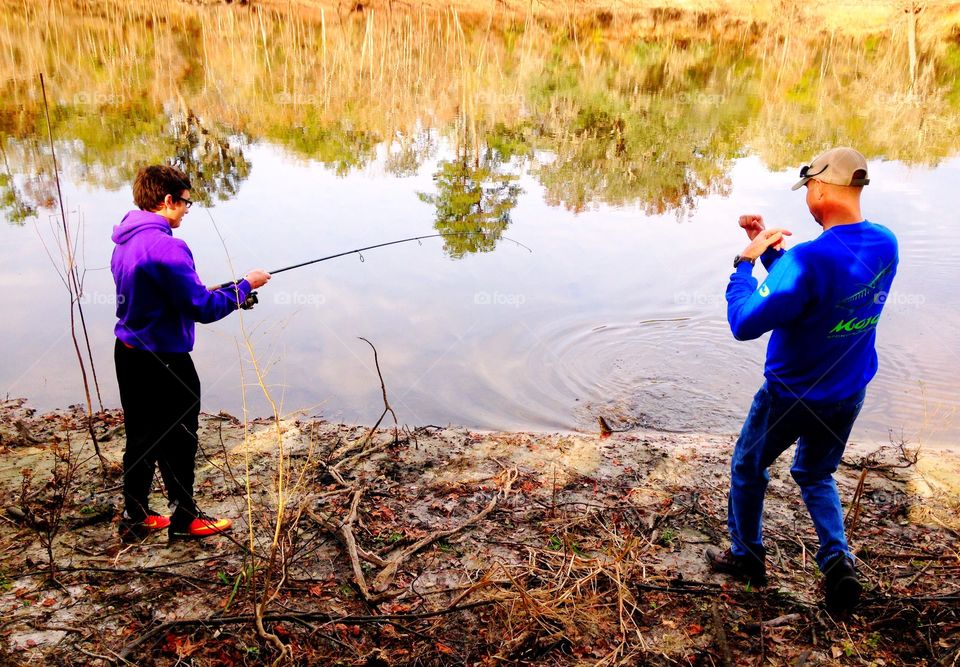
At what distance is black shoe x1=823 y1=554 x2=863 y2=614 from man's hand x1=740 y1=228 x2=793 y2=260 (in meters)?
1.20

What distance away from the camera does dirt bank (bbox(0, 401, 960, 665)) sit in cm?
238

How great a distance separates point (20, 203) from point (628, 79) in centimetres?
1712

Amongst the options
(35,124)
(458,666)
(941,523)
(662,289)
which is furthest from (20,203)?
(941,523)

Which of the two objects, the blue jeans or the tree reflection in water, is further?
the tree reflection in water

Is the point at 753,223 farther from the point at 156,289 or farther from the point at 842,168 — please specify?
the point at 156,289

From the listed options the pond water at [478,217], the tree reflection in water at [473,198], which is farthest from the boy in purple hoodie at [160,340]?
the tree reflection in water at [473,198]

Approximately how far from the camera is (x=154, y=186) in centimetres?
294

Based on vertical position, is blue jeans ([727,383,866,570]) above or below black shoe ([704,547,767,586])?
above

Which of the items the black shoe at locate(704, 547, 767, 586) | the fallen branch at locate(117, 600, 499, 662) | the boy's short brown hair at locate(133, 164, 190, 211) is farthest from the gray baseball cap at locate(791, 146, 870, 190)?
the boy's short brown hair at locate(133, 164, 190, 211)

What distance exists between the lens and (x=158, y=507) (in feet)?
11.4

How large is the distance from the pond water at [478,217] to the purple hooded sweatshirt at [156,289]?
0.43m

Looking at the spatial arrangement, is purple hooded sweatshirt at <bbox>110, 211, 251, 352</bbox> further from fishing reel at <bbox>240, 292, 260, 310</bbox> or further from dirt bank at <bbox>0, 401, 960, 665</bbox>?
dirt bank at <bbox>0, 401, 960, 665</bbox>

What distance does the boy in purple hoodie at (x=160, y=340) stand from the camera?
2846mm

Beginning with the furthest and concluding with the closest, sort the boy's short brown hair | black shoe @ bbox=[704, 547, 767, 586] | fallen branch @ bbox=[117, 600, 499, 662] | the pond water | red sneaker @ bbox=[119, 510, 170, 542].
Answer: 1. the pond water
2. red sneaker @ bbox=[119, 510, 170, 542]
3. the boy's short brown hair
4. black shoe @ bbox=[704, 547, 767, 586]
5. fallen branch @ bbox=[117, 600, 499, 662]
